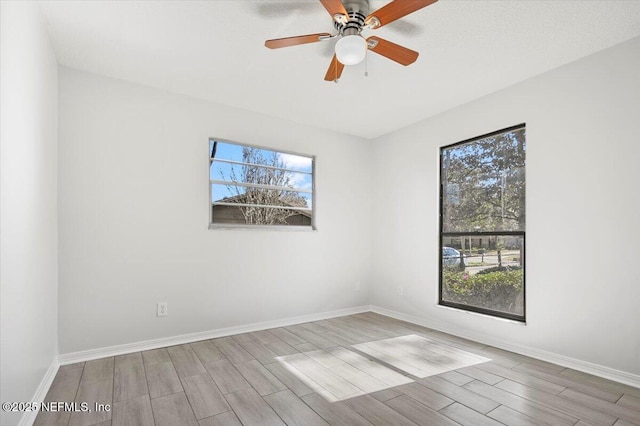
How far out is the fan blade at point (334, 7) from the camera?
1.81 m

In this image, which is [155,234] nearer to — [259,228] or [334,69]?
[259,228]

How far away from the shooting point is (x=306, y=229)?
4.14 metres

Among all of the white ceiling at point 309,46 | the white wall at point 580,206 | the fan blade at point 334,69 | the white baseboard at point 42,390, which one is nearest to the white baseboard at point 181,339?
the white baseboard at point 42,390

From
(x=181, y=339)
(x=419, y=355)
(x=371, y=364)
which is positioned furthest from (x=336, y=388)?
(x=181, y=339)

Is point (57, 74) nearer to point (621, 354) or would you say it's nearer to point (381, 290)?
point (381, 290)

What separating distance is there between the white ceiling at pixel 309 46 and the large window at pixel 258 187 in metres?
0.61

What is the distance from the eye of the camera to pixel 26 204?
1866 millimetres

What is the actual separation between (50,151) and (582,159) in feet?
13.4

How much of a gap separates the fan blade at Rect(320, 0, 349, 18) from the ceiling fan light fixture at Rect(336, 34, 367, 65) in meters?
0.13

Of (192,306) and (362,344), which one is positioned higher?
(192,306)

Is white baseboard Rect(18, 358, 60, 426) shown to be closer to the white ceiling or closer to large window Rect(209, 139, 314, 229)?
large window Rect(209, 139, 314, 229)

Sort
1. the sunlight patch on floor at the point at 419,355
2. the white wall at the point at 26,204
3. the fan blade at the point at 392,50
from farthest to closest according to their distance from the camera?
the sunlight patch on floor at the point at 419,355
the fan blade at the point at 392,50
the white wall at the point at 26,204

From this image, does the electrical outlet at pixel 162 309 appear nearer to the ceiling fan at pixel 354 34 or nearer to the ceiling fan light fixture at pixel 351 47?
the ceiling fan at pixel 354 34

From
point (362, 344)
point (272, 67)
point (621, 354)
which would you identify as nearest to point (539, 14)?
point (272, 67)
